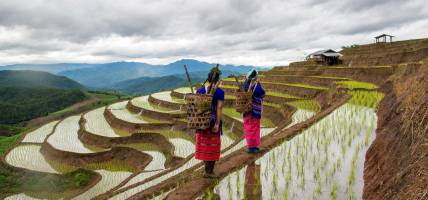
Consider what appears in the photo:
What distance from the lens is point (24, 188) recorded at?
1445 cm

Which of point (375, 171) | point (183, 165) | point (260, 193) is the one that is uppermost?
point (375, 171)

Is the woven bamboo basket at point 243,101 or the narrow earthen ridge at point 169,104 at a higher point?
the woven bamboo basket at point 243,101

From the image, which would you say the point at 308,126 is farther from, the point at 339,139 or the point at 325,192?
the point at 325,192

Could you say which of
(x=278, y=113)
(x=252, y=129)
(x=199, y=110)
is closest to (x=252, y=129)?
(x=252, y=129)

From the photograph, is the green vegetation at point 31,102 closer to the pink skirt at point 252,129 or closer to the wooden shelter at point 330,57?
the wooden shelter at point 330,57

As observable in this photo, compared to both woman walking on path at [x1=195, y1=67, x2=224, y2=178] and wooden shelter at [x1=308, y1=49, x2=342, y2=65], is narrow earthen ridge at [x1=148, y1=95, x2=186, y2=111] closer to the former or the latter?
wooden shelter at [x1=308, y1=49, x2=342, y2=65]

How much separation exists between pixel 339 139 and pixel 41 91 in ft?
341

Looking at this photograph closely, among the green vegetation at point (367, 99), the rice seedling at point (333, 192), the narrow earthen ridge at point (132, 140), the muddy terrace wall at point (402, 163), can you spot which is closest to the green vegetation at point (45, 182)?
the narrow earthen ridge at point (132, 140)

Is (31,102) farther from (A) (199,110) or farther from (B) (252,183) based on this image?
(B) (252,183)

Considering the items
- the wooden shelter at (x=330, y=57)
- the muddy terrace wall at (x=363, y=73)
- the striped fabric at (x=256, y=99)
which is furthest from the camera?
the wooden shelter at (x=330, y=57)

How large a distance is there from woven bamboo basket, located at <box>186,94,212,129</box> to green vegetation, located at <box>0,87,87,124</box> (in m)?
72.3

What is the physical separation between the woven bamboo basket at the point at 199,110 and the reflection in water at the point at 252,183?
1.10m

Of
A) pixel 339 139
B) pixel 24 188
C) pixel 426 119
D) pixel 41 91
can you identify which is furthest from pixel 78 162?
pixel 41 91

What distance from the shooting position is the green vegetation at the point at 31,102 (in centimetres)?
6950
